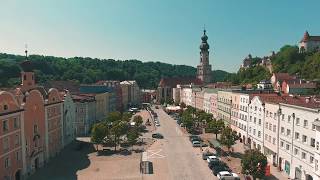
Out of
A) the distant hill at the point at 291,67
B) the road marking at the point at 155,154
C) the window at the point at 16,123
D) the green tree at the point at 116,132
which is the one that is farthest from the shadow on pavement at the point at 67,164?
the distant hill at the point at 291,67

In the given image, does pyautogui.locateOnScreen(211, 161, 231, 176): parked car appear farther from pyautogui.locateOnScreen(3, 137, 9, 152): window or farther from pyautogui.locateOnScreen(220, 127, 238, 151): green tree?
pyautogui.locateOnScreen(3, 137, 9, 152): window

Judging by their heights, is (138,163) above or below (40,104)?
below

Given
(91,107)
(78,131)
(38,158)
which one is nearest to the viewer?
(38,158)

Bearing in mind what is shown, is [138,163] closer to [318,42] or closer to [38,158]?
[38,158]

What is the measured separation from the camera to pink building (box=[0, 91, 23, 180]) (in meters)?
41.1

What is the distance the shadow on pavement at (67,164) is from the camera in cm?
4675

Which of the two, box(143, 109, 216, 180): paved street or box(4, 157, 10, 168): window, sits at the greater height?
box(4, 157, 10, 168): window

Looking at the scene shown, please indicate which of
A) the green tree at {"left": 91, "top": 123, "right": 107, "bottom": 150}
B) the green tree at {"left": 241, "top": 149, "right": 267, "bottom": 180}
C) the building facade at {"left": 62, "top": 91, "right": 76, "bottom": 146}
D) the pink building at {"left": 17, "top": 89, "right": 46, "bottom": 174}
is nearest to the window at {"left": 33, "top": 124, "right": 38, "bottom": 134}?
the pink building at {"left": 17, "top": 89, "right": 46, "bottom": 174}

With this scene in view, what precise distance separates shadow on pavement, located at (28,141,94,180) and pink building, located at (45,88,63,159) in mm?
1476

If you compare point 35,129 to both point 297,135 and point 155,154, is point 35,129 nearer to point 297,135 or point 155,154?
point 155,154

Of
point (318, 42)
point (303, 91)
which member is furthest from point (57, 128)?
point (318, 42)

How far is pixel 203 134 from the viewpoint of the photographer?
8288 centimetres

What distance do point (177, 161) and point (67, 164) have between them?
1683cm

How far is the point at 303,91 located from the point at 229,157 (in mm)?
45047
